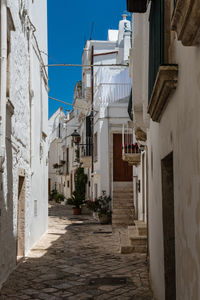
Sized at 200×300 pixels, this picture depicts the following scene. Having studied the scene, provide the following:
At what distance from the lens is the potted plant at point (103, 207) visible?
18.2m

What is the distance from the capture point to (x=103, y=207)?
762 inches

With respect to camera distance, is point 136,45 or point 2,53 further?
point 136,45

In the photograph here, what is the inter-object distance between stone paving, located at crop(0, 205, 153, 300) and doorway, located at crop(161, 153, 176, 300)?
193cm

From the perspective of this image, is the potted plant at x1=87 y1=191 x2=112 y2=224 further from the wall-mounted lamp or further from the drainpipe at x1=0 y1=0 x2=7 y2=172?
the drainpipe at x1=0 y1=0 x2=7 y2=172

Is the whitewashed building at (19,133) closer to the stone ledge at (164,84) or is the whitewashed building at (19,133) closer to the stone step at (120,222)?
the stone ledge at (164,84)

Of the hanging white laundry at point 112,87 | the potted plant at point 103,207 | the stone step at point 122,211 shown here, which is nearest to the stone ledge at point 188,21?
the stone step at point 122,211

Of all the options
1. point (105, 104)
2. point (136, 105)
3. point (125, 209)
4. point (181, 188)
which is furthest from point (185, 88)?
point (105, 104)

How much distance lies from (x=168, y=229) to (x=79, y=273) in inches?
164

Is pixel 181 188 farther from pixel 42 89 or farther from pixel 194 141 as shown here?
pixel 42 89

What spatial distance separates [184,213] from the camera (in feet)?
10.1

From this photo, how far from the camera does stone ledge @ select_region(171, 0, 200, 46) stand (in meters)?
2.10

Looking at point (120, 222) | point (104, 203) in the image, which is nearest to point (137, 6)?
point (120, 222)

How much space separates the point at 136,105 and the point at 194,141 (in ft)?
22.1

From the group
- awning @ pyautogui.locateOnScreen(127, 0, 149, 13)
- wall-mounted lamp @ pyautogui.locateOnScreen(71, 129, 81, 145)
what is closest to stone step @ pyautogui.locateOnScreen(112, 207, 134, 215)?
wall-mounted lamp @ pyautogui.locateOnScreen(71, 129, 81, 145)
